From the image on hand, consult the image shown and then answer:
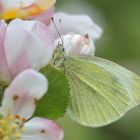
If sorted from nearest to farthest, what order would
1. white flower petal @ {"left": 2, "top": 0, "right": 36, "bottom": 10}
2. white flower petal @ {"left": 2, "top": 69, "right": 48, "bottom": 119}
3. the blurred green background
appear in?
white flower petal @ {"left": 2, "top": 69, "right": 48, "bottom": 119}
white flower petal @ {"left": 2, "top": 0, "right": 36, "bottom": 10}
the blurred green background

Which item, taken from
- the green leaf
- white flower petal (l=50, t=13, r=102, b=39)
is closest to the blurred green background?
white flower petal (l=50, t=13, r=102, b=39)

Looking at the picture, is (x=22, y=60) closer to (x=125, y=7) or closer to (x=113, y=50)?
(x=113, y=50)

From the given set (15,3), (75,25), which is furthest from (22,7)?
(75,25)

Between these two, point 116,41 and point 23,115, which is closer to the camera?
point 23,115

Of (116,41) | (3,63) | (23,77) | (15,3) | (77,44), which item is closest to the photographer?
(23,77)

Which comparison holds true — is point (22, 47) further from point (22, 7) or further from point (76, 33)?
point (76, 33)

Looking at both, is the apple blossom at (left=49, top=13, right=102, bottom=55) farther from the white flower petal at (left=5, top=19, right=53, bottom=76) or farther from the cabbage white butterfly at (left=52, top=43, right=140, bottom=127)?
the white flower petal at (left=5, top=19, right=53, bottom=76)

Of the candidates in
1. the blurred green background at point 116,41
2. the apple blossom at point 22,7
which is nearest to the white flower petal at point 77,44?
the apple blossom at point 22,7

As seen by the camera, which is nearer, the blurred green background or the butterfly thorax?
the butterfly thorax
